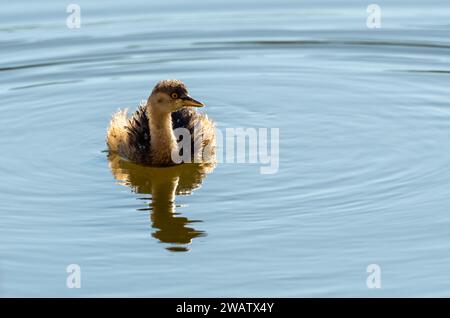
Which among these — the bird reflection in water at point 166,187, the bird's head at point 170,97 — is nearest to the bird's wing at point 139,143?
the bird reflection in water at point 166,187

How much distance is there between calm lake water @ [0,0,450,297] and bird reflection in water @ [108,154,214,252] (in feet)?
0.09

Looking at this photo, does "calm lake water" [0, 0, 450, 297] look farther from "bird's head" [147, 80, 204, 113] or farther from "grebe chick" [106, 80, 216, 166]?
"bird's head" [147, 80, 204, 113]

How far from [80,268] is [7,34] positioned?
7.85 m

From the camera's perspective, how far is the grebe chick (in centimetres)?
1208

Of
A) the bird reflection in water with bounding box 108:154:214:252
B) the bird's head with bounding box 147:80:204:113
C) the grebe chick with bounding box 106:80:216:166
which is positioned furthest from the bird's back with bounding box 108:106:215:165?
the bird's head with bounding box 147:80:204:113

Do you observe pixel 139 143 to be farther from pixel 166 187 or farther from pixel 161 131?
pixel 166 187

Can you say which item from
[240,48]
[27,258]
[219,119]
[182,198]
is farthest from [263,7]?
[27,258]

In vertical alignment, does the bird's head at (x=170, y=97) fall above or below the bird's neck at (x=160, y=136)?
above

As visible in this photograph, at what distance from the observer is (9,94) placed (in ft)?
48.0

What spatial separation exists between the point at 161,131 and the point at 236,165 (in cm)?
90

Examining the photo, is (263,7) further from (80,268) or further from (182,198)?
(80,268)

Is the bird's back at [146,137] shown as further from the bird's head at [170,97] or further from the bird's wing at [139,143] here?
the bird's head at [170,97]

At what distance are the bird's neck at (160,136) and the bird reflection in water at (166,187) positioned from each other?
18cm

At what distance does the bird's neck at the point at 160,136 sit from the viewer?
12.3 m
